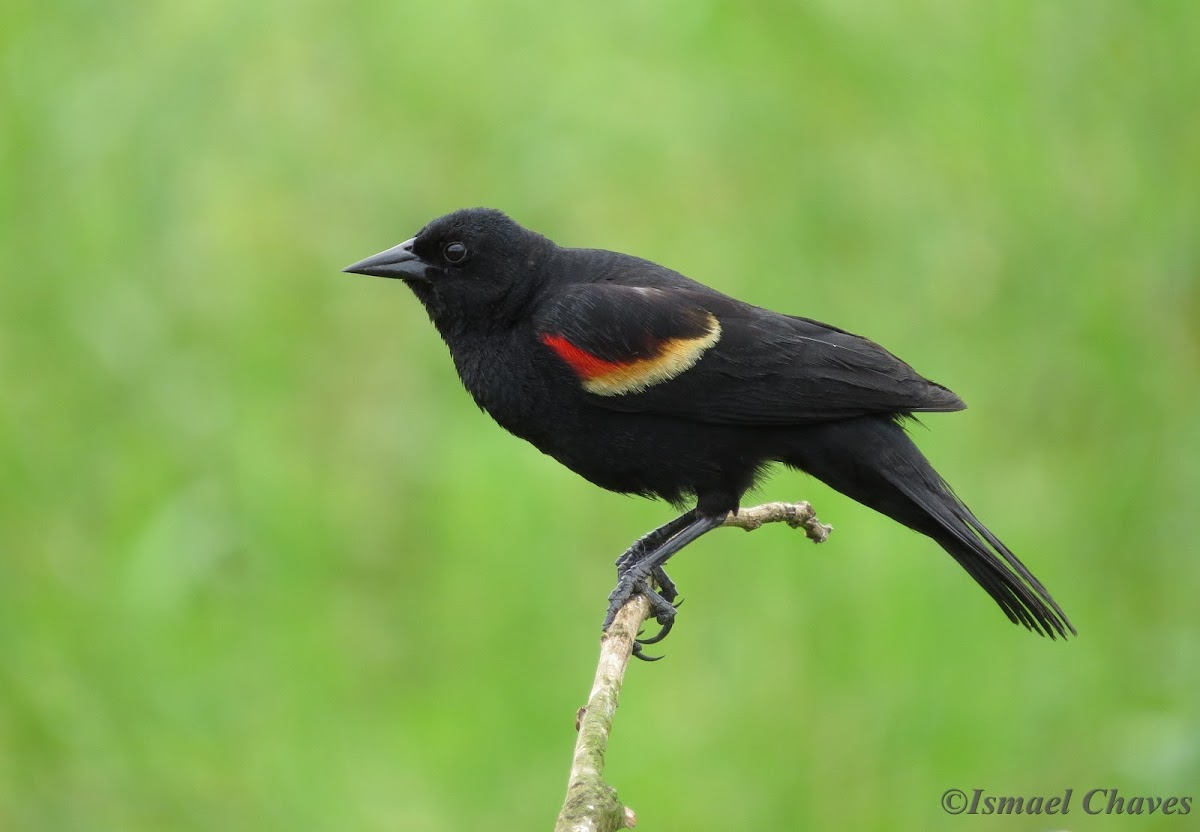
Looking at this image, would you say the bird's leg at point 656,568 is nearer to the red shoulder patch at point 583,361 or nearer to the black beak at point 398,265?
the red shoulder patch at point 583,361

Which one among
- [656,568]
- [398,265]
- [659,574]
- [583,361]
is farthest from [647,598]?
[398,265]

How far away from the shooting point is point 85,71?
15.1 ft

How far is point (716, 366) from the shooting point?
3.60m

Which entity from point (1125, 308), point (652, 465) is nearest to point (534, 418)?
point (652, 465)

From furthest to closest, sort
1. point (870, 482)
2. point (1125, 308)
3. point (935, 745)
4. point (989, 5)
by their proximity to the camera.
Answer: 1. point (989, 5)
2. point (1125, 308)
3. point (935, 745)
4. point (870, 482)

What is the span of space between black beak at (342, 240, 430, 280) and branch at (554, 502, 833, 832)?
1.10 m

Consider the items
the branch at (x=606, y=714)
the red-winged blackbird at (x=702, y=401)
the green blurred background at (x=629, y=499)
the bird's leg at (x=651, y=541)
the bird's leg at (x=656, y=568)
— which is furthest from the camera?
the green blurred background at (x=629, y=499)

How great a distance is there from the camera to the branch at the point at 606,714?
227 cm

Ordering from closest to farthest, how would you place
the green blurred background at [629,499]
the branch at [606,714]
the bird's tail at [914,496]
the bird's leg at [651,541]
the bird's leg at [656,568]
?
1. the branch at [606,714]
2. the bird's tail at [914,496]
3. the bird's leg at [656,568]
4. the bird's leg at [651,541]
5. the green blurred background at [629,499]

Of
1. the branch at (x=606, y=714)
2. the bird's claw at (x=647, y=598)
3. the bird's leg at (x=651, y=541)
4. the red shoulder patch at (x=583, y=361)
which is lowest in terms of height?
the branch at (x=606, y=714)

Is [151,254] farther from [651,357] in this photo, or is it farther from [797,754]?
[797,754]

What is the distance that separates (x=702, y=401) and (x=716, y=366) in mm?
99

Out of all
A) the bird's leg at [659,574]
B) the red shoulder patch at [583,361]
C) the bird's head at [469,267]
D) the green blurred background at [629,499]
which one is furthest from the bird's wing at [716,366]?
the green blurred background at [629,499]

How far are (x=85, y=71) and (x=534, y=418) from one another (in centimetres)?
215
